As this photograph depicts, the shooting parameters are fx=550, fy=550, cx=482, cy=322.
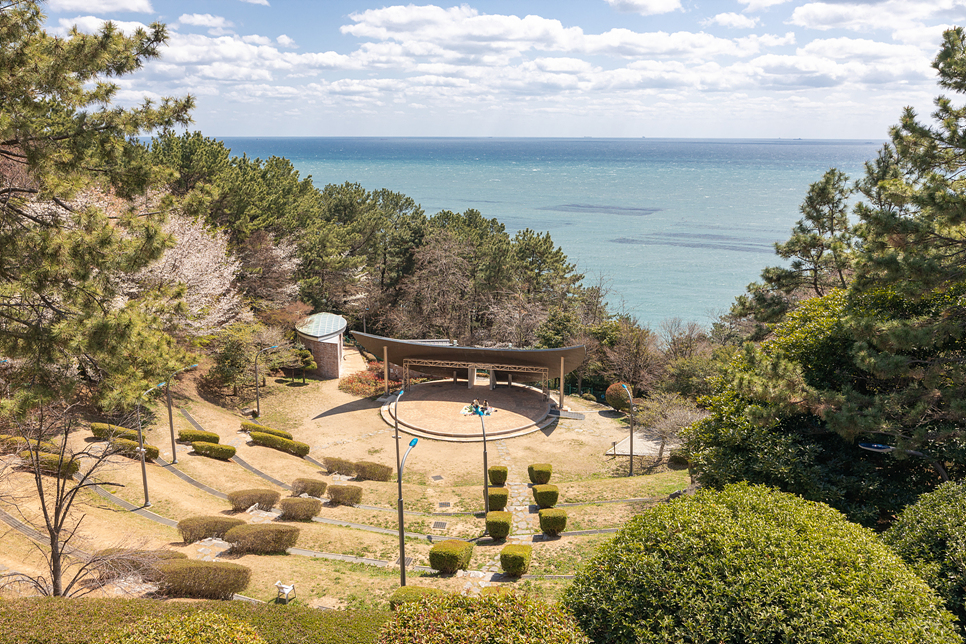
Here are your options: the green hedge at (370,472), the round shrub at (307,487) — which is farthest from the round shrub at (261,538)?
the green hedge at (370,472)

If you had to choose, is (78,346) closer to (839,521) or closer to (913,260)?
(839,521)

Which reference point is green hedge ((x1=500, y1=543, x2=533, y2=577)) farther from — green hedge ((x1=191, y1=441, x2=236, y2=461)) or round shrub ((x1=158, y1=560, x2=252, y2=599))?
green hedge ((x1=191, y1=441, x2=236, y2=461))

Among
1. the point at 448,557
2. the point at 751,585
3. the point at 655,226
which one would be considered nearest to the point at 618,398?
the point at 448,557

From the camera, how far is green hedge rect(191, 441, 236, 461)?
2234 centimetres

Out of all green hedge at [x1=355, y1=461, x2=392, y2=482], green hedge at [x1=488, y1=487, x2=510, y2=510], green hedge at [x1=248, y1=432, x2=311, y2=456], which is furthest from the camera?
green hedge at [x1=248, y1=432, x2=311, y2=456]

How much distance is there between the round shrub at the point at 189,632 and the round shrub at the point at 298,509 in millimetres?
10363

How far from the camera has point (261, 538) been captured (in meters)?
15.1

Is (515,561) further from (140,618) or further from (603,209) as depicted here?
(603,209)

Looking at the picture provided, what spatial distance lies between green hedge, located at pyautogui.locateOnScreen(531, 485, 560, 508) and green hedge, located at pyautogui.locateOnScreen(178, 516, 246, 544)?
9.76 m

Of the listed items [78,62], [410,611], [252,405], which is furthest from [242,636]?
[252,405]

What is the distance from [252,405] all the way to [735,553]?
2858 centimetres

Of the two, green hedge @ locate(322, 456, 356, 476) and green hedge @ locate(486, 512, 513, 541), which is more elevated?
green hedge @ locate(486, 512, 513, 541)

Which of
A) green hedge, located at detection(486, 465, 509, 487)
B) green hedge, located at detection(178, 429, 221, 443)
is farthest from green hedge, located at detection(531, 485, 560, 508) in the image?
Result: green hedge, located at detection(178, 429, 221, 443)

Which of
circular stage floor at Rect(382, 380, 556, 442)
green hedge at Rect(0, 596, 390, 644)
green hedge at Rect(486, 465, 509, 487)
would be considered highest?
green hedge at Rect(0, 596, 390, 644)
